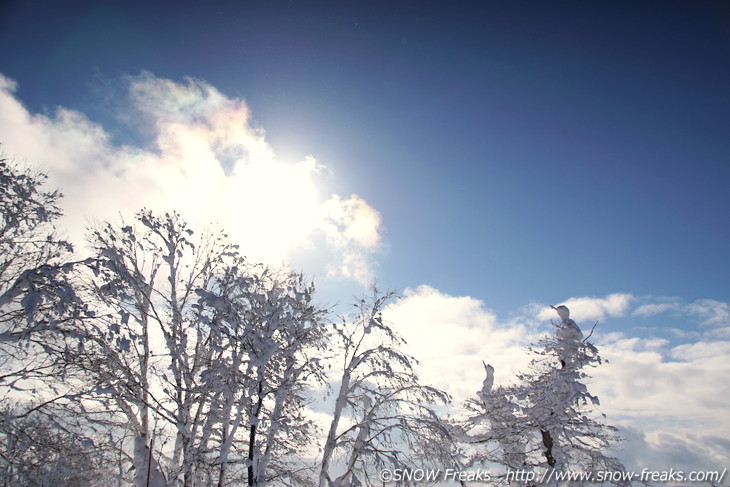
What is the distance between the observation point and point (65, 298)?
6031 mm

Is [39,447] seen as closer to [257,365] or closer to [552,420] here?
[257,365]

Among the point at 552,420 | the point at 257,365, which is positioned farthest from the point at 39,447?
the point at 552,420

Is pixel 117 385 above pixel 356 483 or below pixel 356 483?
above

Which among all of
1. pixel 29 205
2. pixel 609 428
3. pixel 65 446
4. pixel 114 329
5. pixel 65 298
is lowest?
pixel 65 446

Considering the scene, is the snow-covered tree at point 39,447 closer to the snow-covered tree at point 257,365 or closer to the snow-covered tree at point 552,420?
the snow-covered tree at point 257,365

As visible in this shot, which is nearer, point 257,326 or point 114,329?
A: point 114,329

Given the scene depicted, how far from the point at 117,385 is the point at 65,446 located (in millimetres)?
1771

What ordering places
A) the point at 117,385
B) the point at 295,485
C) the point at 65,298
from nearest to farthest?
the point at 65,298 < the point at 117,385 < the point at 295,485

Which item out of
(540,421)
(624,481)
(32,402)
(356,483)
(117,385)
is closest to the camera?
(117,385)

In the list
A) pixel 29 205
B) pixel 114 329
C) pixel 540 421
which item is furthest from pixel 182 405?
pixel 540 421

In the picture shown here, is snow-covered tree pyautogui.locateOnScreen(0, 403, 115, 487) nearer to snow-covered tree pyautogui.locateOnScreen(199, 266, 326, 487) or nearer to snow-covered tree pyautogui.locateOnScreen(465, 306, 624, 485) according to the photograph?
snow-covered tree pyautogui.locateOnScreen(199, 266, 326, 487)

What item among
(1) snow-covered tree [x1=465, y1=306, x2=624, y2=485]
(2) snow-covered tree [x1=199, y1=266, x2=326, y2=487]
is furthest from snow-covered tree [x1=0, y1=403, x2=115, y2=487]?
(1) snow-covered tree [x1=465, y1=306, x2=624, y2=485]

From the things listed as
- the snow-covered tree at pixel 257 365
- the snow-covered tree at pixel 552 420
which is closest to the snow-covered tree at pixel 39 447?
the snow-covered tree at pixel 257 365

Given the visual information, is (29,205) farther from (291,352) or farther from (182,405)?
(291,352)
